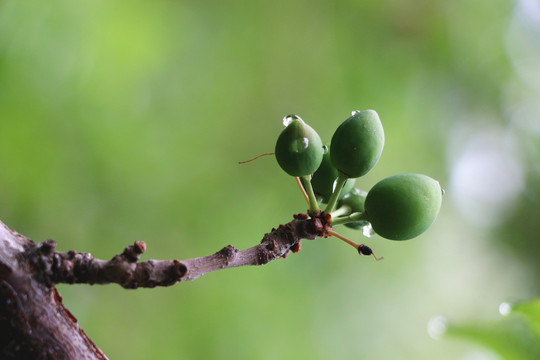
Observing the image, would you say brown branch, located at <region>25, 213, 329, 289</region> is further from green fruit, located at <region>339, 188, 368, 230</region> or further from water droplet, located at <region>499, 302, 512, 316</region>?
water droplet, located at <region>499, 302, 512, 316</region>

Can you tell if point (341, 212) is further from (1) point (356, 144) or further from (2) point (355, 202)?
(1) point (356, 144)

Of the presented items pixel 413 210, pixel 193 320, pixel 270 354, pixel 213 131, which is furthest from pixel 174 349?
pixel 413 210

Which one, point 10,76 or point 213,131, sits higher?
point 213,131

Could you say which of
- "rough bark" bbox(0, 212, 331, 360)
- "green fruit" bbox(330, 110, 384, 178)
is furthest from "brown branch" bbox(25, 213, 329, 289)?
"green fruit" bbox(330, 110, 384, 178)

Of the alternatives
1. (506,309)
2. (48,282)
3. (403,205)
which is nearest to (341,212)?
(403,205)

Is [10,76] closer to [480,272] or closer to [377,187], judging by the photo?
[377,187]

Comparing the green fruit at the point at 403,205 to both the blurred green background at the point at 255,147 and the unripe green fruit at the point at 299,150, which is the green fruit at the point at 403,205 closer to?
the unripe green fruit at the point at 299,150
